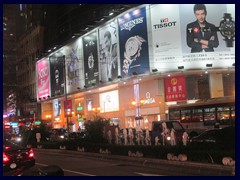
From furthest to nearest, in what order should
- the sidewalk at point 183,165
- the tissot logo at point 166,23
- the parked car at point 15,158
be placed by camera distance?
the tissot logo at point 166,23, the parked car at point 15,158, the sidewalk at point 183,165

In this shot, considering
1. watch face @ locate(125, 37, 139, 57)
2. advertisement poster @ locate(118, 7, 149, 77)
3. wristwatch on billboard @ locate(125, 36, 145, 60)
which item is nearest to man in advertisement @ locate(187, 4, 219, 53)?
advertisement poster @ locate(118, 7, 149, 77)

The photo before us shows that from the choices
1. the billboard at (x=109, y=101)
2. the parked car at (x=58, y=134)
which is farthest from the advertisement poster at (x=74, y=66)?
the parked car at (x=58, y=134)

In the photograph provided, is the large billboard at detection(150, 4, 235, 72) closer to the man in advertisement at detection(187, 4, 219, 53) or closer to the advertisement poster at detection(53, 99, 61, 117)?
the man in advertisement at detection(187, 4, 219, 53)

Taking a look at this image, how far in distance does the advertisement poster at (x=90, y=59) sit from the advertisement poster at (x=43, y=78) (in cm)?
1675

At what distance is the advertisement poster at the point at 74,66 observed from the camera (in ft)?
176

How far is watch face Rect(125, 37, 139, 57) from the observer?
1603 inches

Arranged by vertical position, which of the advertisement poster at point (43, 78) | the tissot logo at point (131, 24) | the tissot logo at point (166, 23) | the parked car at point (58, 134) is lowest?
the parked car at point (58, 134)

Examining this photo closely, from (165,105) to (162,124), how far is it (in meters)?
17.4

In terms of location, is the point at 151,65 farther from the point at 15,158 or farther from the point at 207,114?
the point at 15,158

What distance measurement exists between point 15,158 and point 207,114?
743 inches

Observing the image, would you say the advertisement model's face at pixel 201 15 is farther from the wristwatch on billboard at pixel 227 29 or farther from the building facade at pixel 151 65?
the wristwatch on billboard at pixel 227 29

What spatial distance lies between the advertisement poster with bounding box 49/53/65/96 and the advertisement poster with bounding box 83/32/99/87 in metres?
9.50

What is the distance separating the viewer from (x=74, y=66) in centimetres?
5619
